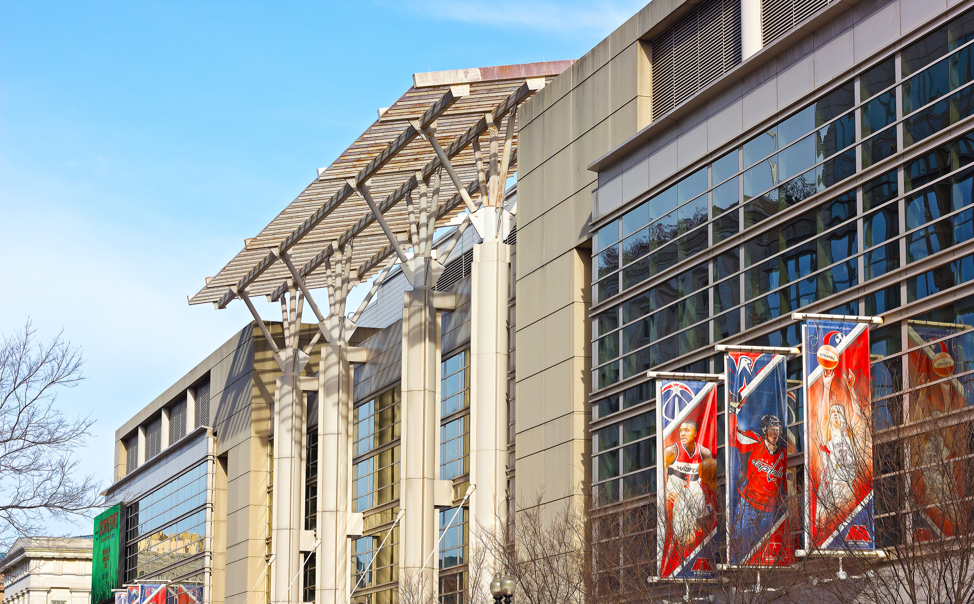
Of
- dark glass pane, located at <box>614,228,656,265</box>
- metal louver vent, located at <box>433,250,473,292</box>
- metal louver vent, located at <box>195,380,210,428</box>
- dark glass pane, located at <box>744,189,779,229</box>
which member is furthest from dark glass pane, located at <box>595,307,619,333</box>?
metal louver vent, located at <box>195,380,210,428</box>

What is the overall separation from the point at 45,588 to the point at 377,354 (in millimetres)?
82843

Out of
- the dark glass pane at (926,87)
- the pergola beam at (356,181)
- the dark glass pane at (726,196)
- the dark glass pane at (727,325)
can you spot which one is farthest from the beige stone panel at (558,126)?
the dark glass pane at (926,87)

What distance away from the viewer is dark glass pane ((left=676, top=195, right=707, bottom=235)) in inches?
1393

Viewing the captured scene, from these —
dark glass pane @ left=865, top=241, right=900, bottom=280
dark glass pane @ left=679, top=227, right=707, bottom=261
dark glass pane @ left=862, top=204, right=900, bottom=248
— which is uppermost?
dark glass pane @ left=679, top=227, right=707, bottom=261

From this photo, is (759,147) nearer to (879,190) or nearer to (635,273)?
(879,190)

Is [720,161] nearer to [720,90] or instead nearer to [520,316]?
[720,90]

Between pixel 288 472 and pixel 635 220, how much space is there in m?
26.9

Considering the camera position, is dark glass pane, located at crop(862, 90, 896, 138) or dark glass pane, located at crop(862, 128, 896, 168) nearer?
dark glass pane, located at crop(862, 128, 896, 168)

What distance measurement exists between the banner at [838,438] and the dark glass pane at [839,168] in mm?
4419

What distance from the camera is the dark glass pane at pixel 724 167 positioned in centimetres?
3442

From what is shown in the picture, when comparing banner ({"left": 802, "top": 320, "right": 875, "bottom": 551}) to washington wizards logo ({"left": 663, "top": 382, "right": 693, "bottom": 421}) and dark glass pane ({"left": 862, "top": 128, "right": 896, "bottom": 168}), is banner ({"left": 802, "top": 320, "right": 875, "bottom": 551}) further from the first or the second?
washington wizards logo ({"left": 663, "top": 382, "right": 693, "bottom": 421})

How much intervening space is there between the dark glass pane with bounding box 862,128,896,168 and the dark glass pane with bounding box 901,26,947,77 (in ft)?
4.13

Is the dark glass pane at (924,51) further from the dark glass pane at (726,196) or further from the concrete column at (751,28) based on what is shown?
the concrete column at (751,28)

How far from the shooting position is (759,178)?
109 ft
